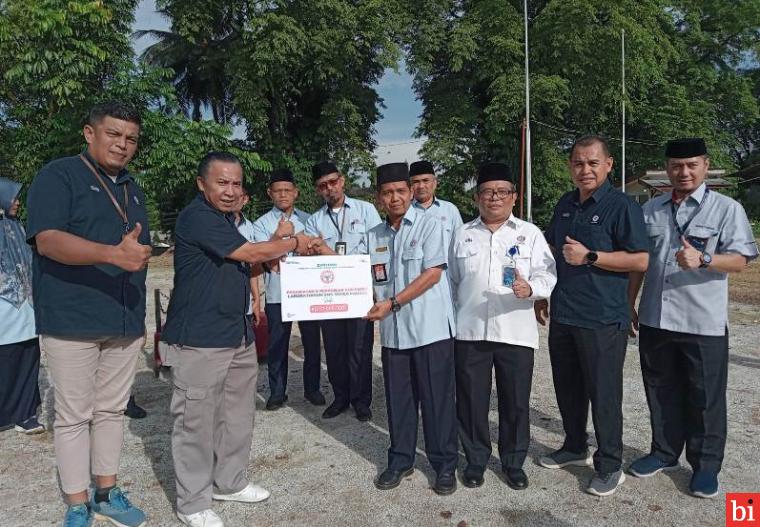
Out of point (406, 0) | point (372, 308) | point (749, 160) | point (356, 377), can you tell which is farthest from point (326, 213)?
point (749, 160)

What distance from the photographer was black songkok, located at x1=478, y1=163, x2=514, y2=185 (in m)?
3.33

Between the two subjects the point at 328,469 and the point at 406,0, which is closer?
the point at 328,469

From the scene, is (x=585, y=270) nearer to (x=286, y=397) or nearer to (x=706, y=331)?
(x=706, y=331)

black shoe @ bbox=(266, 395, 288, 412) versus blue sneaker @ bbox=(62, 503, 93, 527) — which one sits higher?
blue sneaker @ bbox=(62, 503, 93, 527)

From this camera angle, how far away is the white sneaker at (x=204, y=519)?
2953 millimetres

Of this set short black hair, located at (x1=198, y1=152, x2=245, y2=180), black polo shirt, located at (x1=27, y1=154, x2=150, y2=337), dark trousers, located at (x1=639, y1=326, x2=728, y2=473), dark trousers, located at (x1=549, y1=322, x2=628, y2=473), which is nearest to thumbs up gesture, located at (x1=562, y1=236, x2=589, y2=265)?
dark trousers, located at (x1=549, y1=322, x2=628, y2=473)

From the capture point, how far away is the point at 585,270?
327cm

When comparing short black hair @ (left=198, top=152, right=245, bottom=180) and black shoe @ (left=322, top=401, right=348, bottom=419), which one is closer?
short black hair @ (left=198, top=152, right=245, bottom=180)

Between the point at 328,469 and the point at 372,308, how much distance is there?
126 cm

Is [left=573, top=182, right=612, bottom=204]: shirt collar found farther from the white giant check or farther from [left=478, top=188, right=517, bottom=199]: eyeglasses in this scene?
the white giant check

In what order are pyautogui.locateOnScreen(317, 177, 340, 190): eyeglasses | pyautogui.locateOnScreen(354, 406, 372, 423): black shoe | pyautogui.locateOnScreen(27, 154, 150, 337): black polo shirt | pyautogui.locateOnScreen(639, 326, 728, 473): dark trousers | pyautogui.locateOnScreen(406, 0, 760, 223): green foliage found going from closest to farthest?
pyautogui.locateOnScreen(27, 154, 150, 337): black polo shirt < pyautogui.locateOnScreen(639, 326, 728, 473): dark trousers < pyautogui.locateOnScreen(354, 406, 372, 423): black shoe < pyautogui.locateOnScreen(317, 177, 340, 190): eyeglasses < pyautogui.locateOnScreen(406, 0, 760, 223): green foliage

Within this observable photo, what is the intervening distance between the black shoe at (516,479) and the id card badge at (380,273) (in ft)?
4.83

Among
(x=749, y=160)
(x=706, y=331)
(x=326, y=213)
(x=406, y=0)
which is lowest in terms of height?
(x=706, y=331)

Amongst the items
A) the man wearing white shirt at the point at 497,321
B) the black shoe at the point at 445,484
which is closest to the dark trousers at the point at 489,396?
the man wearing white shirt at the point at 497,321
